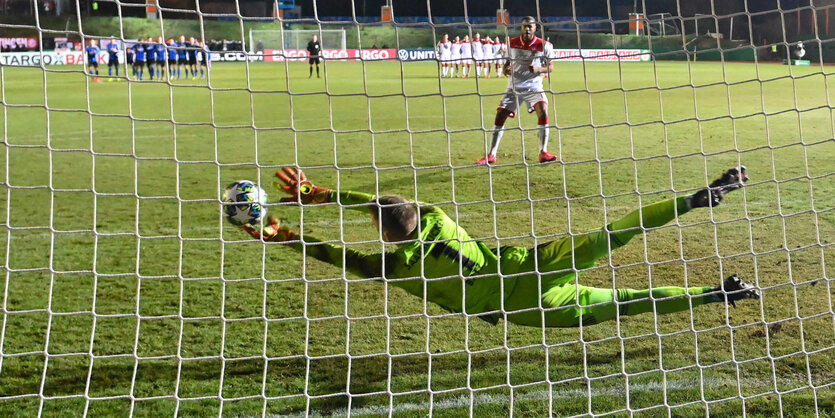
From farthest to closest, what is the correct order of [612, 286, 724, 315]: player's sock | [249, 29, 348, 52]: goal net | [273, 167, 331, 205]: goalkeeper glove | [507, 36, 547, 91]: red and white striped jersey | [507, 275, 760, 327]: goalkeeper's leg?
[249, 29, 348, 52]: goal net < [507, 36, 547, 91]: red and white striped jersey < [612, 286, 724, 315]: player's sock < [507, 275, 760, 327]: goalkeeper's leg < [273, 167, 331, 205]: goalkeeper glove

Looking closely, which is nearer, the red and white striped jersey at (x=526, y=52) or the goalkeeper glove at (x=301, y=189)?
the goalkeeper glove at (x=301, y=189)

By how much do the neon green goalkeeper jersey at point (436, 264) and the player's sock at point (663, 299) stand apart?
671mm

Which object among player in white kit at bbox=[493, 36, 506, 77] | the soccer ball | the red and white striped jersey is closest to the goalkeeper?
the soccer ball

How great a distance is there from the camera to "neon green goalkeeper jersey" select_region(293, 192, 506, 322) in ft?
11.7

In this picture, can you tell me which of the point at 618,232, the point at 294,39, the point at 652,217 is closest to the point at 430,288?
the point at 618,232

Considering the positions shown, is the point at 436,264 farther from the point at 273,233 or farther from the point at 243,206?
the point at 243,206

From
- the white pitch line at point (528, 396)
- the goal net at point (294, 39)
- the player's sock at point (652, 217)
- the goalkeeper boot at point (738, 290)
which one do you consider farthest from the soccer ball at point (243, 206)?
the goal net at point (294, 39)

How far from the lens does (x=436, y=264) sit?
3596 millimetres

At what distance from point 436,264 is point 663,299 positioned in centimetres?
117

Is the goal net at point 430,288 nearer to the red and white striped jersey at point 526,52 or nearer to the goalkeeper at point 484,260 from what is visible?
the goalkeeper at point 484,260

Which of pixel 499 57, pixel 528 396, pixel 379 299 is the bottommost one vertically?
pixel 528 396

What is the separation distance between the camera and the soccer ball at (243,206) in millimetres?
3766

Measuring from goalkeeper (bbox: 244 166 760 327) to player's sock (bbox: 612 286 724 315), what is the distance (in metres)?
0.01

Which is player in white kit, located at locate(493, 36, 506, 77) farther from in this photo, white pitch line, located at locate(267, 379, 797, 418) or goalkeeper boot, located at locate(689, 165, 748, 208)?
white pitch line, located at locate(267, 379, 797, 418)
